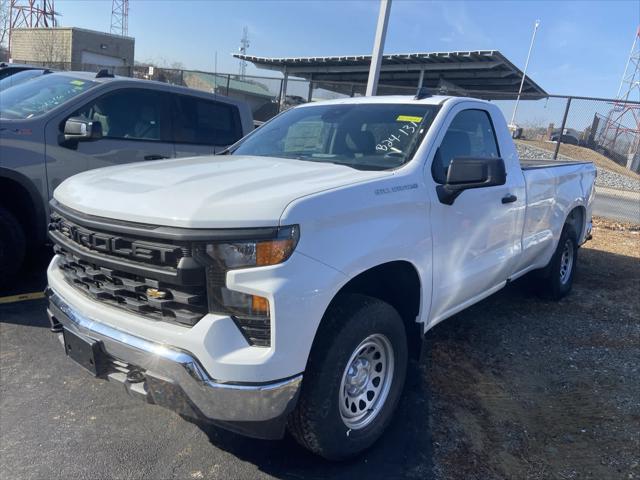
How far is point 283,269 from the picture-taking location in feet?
6.91

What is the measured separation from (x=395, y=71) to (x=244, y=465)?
31377 millimetres

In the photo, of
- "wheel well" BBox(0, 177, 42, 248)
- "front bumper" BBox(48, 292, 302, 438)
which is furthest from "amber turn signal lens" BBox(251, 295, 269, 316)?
"wheel well" BBox(0, 177, 42, 248)

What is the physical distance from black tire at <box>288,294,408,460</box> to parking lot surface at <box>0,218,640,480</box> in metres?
0.23

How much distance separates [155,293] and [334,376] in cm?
92

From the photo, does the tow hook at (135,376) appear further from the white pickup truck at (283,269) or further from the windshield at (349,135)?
the windshield at (349,135)

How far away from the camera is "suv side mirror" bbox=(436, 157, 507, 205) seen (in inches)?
117

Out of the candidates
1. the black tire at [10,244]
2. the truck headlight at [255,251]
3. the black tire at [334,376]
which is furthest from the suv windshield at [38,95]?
the black tire at [334,376]

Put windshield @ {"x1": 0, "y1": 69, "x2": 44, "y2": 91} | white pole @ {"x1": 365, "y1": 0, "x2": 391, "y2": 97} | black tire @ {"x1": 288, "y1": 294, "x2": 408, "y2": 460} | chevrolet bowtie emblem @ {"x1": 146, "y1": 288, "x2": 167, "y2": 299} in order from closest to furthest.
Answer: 1. chevrolet bowtie emblem @ {"x1": 146, "y1": 288, "x2": 167, "y2": 299}
2. black tire @ {"x1": 288, "y1": 294, "x2": 408, "y2": 460}
3. windshield @ {"x1": 0, "y1": 69, "x2": 44, "y2": 91}
4. white pole @ {"x1": 365, "y1": 0, "x2": 391, "y2": 97}

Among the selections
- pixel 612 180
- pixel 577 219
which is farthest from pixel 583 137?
pixel 577 219

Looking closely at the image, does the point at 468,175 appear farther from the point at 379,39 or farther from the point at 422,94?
the point at 379,39

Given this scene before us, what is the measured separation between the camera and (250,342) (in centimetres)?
214

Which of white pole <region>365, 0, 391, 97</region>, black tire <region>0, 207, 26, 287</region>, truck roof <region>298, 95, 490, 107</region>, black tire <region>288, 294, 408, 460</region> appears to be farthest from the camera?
white pole <region>365, 0, 391, 97</region>

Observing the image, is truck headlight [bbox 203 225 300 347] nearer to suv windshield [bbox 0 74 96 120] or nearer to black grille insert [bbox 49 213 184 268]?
black grille insert [bbox 49 213 184 268]

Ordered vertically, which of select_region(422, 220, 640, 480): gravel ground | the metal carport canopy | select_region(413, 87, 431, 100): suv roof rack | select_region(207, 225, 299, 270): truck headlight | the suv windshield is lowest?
select_region(422, 220, 640, 480): gravel ground
